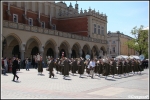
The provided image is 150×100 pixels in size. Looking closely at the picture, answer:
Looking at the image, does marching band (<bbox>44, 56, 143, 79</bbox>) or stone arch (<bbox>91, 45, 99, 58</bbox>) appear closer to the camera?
marching band (<bbox>44, 56, 143, 79</bbox>)

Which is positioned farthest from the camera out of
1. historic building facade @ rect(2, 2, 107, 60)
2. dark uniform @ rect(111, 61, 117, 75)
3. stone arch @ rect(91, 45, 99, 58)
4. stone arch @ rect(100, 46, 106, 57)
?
stone arch @ rect(100, 46, 106, 57)

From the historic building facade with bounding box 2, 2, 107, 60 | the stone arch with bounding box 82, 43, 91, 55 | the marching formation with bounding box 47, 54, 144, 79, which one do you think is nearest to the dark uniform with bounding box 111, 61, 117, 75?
the marching formation with bounding box 47, 54, 144, 79

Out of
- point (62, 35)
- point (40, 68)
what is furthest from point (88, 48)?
point (40, 68)

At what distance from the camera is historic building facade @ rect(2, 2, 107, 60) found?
104ft

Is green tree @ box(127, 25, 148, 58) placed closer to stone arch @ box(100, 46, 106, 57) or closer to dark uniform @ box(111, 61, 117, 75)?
stone arch @ box(100, 46, 106, 57)

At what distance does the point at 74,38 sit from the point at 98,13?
45.5 feet

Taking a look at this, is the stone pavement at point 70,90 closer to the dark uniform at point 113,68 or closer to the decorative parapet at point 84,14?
the dark uniform at point 113,68

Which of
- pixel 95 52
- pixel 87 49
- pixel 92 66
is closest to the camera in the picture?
pixel 92 66

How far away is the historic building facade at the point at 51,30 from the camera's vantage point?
31.8 m

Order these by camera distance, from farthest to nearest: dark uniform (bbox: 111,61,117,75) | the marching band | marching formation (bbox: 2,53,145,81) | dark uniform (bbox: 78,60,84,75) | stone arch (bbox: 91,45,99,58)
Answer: stone arch (bbox: 91,45,99,58) → dark uniform (bbox: 78,60,84,75) → dark uniform (bbox: 111,61,117,75) → the marching band → marching formation (bbox: 2,53,145,81)

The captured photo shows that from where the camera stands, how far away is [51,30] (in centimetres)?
3509

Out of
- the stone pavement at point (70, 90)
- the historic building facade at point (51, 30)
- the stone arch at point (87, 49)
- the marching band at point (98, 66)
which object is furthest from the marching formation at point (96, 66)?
the stone arch at point (87, 49)

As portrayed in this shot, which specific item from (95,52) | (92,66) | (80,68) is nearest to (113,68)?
(92,66)

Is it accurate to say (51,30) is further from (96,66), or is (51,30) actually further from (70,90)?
(70,90)
